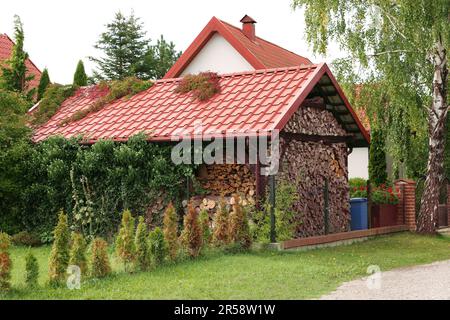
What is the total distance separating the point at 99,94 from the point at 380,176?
13.6 metres

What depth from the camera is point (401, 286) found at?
34.2 ft

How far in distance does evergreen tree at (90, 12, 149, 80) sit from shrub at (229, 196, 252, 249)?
1215 inches

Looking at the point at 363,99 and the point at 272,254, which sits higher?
the point at 363,99

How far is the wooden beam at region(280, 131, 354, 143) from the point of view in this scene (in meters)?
15.7

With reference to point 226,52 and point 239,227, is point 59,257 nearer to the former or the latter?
point 239,227

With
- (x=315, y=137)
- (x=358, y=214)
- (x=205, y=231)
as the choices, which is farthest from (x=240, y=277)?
(x=358, y=214)

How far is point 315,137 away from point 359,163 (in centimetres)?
1918

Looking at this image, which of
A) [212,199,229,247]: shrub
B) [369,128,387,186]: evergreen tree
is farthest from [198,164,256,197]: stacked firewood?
[369,128,387,186]: evergreen tree

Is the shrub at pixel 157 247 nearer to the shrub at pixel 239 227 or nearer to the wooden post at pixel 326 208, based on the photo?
the shrub at pixel 239 227

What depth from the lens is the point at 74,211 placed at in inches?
652

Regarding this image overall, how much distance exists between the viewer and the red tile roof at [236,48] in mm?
26156

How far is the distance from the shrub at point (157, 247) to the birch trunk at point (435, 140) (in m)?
11.0
